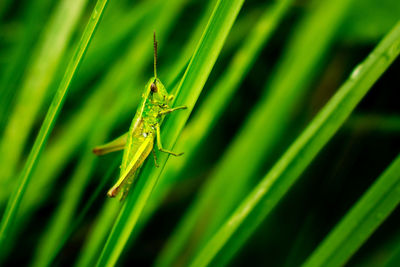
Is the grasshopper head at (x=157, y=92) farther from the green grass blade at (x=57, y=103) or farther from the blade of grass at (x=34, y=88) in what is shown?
the blade of grass at (x=34, y=88)

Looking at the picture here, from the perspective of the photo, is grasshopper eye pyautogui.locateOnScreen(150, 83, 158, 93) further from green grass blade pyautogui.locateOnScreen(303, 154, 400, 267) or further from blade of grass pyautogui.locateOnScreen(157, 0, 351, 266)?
green grass blade pyautogui.locateOnScreen(303, 154, 400, 267)

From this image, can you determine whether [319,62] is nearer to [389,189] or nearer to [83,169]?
[389,189]

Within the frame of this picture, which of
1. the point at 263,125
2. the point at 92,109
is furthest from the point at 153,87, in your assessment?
the point at 263,125

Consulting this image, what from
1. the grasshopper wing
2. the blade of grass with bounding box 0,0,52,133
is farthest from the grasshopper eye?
the blade of grass with bounding box 0,0,52,133

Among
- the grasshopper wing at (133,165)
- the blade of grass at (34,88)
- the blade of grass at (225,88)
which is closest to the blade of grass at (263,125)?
the blade of grass at (225,88)

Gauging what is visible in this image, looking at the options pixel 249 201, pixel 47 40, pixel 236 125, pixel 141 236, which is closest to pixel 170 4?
pixel 47 40

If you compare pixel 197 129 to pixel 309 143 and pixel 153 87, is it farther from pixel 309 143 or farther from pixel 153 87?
pixel 309 143
